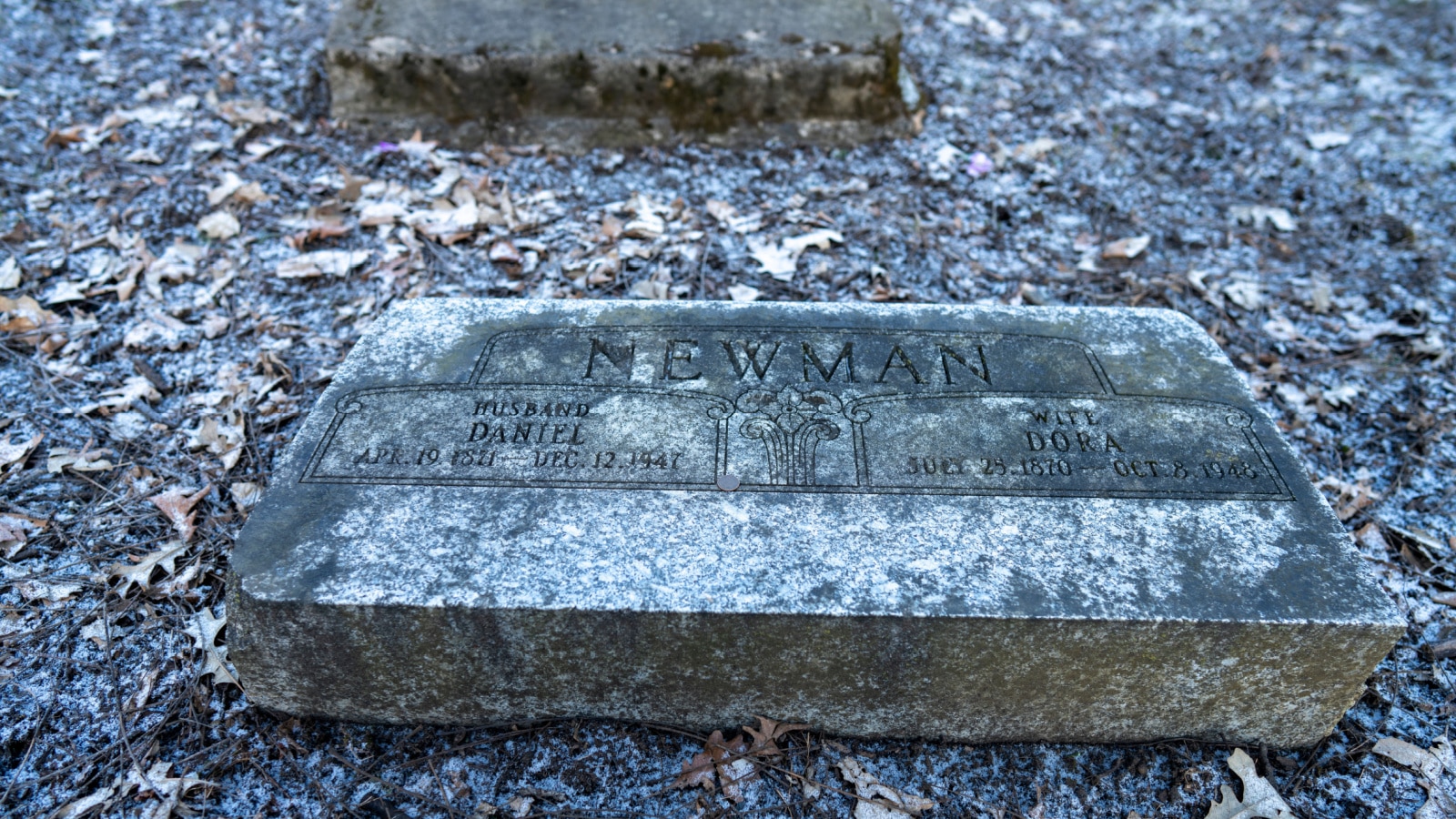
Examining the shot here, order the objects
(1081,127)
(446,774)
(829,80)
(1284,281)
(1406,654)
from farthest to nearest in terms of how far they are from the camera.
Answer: (1081,127)
(829,80)
(1284,281)
(1406,654)
(446,774)

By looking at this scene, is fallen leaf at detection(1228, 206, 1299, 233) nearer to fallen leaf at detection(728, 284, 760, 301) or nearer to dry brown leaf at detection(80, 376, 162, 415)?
fallen leaf at detection(728, 284, 760, 301)

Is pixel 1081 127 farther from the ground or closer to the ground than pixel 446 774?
farther from the ground

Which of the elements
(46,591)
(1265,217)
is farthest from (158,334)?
(1265,217)

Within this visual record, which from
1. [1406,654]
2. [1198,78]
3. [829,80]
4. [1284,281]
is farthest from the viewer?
[1198,78]

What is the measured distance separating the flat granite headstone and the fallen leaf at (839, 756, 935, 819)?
0.11m

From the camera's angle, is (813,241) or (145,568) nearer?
(145,568)

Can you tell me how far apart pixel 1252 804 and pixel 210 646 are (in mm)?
2738

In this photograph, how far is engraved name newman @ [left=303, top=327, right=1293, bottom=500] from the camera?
2.30 m

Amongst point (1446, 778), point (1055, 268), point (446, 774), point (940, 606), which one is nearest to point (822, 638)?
point (940, 606)

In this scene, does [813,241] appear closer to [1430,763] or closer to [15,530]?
[1430,763]

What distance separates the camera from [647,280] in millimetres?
3791

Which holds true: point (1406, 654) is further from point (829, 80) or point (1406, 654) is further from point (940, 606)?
point (829, 80)

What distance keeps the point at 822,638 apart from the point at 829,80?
11.4 ft

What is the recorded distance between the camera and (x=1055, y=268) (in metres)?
4.05
